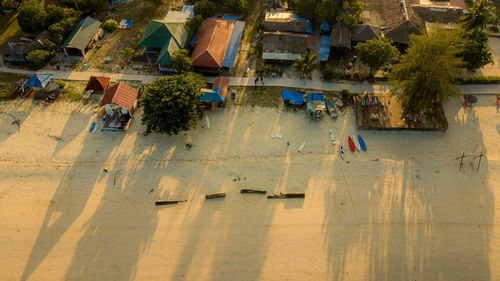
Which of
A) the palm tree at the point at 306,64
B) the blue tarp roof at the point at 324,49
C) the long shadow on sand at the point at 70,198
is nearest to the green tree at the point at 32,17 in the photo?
the long shadow on sand at the point at 70,198

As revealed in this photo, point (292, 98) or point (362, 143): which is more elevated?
point (292, 98)

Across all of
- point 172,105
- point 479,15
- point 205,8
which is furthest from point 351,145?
point 205,8

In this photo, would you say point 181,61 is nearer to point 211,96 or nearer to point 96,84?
point 211,96

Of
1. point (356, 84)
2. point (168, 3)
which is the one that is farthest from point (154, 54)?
point (356, 84)

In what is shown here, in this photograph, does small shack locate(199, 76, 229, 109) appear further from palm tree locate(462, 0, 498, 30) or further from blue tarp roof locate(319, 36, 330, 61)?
palm tree locate(462, 0, 498, 30)

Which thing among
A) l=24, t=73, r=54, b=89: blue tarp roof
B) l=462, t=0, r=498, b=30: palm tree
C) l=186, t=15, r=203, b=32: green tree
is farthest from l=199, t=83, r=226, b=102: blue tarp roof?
l=462, t=0, r=498, b=30: palm tree

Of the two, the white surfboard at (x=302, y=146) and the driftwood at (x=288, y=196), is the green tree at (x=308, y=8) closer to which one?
the white surfboard at (x=302, y=146)
